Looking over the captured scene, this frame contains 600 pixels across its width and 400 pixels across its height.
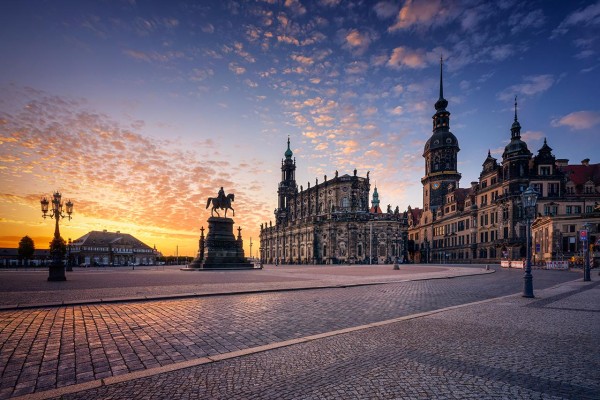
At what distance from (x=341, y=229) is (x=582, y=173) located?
48425mm

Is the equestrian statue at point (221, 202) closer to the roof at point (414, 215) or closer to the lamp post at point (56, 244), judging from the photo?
the lamp post at point (56, 244)

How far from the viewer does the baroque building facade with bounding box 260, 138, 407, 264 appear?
272ft

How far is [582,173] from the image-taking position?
188 feet

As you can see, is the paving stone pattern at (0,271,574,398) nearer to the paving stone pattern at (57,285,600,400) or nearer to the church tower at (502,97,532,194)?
the paving stone pattern at (57,285,600,400)

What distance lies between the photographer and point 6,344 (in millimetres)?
6355

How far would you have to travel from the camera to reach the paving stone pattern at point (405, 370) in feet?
14.1

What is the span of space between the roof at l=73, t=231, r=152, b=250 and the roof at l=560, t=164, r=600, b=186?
119723 millimetres

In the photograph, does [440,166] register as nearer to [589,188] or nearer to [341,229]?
[341,229]

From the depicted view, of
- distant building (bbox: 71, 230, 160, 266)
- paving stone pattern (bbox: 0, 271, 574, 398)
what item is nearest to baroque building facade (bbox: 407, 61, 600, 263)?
paving stone pattern (bbox: 0, 271, 574, 398)

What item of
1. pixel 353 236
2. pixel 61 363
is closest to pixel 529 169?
pixel 353 236

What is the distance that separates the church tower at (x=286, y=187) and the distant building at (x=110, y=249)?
147 feet

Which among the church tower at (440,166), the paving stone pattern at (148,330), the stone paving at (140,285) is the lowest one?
the stone paving at (140,285)

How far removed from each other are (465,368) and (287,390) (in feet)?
9.51

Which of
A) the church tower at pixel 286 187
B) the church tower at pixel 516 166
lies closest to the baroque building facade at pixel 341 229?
the church tower at pixel 286 187
